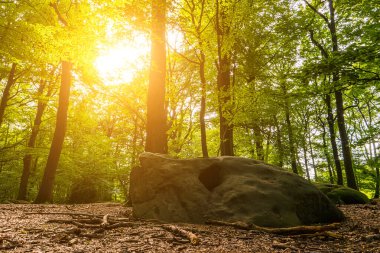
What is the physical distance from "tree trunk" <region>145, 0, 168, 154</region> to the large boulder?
1574 millimetres

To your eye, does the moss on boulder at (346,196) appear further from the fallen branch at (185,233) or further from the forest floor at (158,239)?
the fallen branch at (185,233)

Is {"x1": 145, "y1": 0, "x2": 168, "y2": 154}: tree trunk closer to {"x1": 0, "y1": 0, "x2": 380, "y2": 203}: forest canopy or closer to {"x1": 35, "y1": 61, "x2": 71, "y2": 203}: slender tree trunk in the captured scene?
{"x1": 0, "y1": 0, "x2": 380, "y2": 203}: forest canopy

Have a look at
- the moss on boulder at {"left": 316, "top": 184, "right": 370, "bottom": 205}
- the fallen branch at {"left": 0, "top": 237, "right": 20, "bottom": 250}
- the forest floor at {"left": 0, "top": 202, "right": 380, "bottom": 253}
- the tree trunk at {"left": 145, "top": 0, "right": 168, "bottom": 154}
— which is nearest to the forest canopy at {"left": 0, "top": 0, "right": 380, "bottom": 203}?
the tree trunk at {"left": 145, "top": 0, "right": 168, "bottom": 154}

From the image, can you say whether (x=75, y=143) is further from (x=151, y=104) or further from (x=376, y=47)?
(x=376, y=47)

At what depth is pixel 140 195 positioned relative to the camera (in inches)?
243

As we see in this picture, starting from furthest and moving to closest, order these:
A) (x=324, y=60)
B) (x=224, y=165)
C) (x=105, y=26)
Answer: (x=105, y=26), (x=324, y=60), (x=224, y=165)

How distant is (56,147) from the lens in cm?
1137

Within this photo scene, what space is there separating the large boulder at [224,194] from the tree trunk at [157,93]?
62.0 inches

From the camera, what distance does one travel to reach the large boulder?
5.26 m

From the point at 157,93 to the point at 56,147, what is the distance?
6.11 meters

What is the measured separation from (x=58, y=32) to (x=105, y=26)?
210 centimetres

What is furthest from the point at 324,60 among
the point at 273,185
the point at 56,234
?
the point at 56,234

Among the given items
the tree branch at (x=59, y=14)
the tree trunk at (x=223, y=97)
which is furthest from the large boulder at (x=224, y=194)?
the tree branch at (x=59, y=14)

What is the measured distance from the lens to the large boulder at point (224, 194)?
526cm
